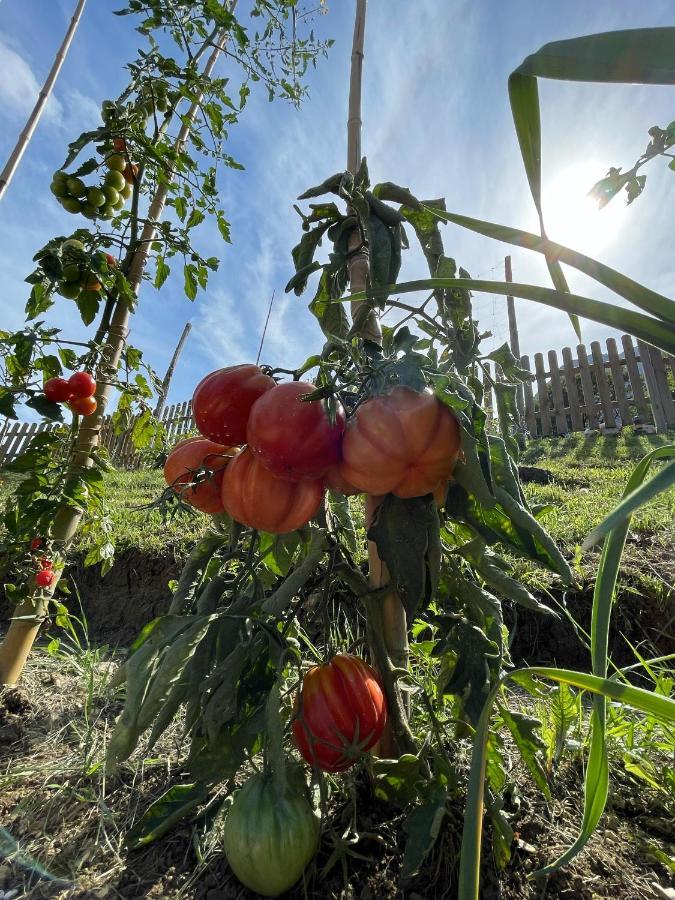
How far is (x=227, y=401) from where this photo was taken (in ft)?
2.36

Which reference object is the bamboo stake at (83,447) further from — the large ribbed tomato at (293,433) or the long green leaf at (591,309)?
the long green leaf at (591,309)

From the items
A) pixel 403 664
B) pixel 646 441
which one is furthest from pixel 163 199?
pixel 646 441

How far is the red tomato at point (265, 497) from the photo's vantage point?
2.24ft

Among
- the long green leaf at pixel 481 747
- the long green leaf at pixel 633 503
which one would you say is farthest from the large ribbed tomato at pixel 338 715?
the long green leaf at pixel 633 503

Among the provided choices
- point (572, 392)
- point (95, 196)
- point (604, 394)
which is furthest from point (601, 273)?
point (572, 392)

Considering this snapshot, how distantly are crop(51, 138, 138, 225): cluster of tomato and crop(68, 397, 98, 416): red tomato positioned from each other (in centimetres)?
72

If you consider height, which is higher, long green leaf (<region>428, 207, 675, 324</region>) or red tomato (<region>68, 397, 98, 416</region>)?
red tomato (<region>68, 397, 98, 416</region>)

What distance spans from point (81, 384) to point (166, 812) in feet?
3.93

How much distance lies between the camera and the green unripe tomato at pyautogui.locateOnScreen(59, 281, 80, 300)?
4.94ft

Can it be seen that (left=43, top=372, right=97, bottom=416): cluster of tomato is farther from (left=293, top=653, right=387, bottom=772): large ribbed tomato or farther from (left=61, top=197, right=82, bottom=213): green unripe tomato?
(left=293, top=653, right=387, bottom=772): large ribbed tomato

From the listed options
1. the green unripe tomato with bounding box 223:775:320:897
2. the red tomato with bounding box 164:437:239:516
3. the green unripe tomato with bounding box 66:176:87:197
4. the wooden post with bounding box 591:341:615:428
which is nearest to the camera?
the green unripe tomato with bounding box 223:775:320:897

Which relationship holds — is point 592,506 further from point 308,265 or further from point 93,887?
point 93,887

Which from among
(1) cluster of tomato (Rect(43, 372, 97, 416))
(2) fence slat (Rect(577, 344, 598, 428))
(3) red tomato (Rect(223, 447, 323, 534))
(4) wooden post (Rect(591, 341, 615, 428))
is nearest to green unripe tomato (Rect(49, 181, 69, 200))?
(1) cluster of tomato (Rect(43, 372, 97, 416))

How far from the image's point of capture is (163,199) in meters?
1.86
